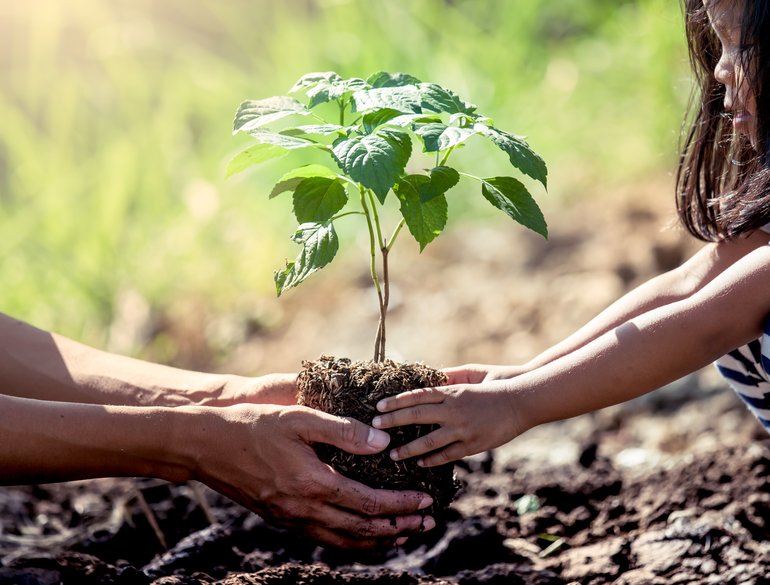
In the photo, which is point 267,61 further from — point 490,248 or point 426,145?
point 426,145

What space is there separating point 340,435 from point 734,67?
993 millimetres

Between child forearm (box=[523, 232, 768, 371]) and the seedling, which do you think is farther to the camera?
child forearm (box=[523, 232, 768, 371])

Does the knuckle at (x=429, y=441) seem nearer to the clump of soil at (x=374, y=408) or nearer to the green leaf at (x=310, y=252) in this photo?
the clump of soil at (x=374, y=408)

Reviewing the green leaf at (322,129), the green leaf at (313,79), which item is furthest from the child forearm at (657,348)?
the green leaf at (313,79)

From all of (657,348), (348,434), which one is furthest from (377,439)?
(657,348)

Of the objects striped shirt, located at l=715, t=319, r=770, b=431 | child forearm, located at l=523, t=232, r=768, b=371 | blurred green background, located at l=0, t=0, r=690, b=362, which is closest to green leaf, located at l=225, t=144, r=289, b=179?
child forearm, located at l=523, t=232, r=768, b=371

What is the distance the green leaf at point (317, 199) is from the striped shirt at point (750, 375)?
36.6 inches

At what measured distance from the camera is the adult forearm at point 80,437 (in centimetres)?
164

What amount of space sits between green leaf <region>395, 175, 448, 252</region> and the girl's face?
0.59 meters

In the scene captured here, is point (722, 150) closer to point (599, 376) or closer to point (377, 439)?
point (599, 376)

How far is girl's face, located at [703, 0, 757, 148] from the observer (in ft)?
5.42

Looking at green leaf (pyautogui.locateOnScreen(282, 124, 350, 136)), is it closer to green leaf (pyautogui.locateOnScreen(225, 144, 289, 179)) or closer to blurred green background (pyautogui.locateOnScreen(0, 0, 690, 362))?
green leaf (pyautogui.locateOnScreen(225, 144, 289, 179))

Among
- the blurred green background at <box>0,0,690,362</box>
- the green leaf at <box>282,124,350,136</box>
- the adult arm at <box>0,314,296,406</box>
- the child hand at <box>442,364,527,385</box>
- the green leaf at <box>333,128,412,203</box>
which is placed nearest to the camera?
the green leaf at <box>333,128,412,203</box>

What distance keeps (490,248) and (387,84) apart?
2.75 m
